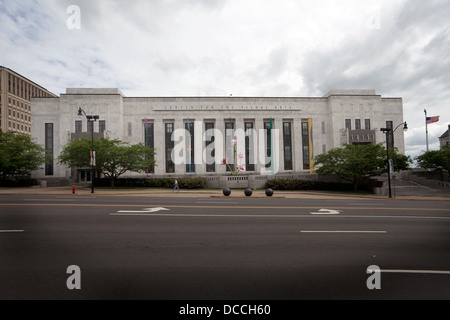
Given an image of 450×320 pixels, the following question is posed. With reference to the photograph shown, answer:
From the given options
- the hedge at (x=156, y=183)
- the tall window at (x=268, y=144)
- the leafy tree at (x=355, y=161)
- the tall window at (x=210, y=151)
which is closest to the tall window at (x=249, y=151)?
→ the tall window at (x=268, y=144)

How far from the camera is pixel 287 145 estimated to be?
47656 mm

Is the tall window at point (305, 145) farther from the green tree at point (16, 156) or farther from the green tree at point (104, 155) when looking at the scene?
the green tree at point (16, 156)

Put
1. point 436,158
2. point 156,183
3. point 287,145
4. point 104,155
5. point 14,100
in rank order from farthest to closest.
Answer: point 14,100 < point 287,145 < point 156,183 < point 104,155 < point 436,158

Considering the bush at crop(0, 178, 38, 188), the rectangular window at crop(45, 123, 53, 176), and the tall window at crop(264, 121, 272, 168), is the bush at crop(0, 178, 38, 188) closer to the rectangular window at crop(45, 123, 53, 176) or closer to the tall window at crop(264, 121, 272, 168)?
the rectangular window at crop(45, 123, 53, 176)

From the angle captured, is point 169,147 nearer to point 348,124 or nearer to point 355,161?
point 355,161

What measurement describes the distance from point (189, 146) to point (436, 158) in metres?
37.5

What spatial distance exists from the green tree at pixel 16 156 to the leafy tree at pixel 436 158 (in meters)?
56.7

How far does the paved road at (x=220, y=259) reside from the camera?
4043mm

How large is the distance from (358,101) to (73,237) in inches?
2097

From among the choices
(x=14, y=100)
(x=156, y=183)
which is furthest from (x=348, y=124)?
(x=14, y=100)

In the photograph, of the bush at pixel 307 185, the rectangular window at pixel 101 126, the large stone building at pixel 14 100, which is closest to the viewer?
the bush at pixel 307 185

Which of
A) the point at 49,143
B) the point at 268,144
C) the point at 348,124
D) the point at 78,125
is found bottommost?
the point at 268,144
